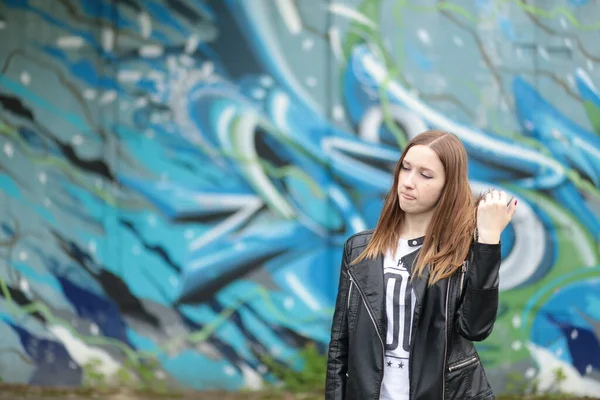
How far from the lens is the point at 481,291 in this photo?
7.84 feet

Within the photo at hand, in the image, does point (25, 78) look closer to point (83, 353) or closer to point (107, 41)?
point (107, 41)

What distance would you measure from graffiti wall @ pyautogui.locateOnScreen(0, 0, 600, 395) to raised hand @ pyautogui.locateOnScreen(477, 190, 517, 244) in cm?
321

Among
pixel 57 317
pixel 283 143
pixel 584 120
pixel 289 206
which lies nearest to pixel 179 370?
pixel 57 317

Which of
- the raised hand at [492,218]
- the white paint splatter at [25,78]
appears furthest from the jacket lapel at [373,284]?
the white paint splatter at [25,78]

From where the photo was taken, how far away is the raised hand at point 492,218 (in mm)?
2375

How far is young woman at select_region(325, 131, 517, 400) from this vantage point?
7.95ft

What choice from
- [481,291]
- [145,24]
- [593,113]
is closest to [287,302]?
[145,24]

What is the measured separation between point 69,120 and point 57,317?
56.6 inches

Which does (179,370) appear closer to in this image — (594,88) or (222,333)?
(222,333)

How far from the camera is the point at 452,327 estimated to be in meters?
2.50

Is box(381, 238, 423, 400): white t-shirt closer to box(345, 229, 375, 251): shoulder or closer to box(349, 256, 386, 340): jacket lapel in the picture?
box(349, 256, 386, 340): jacket lapel

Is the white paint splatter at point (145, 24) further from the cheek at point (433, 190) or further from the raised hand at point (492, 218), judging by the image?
the raised hand at point (492, 218)

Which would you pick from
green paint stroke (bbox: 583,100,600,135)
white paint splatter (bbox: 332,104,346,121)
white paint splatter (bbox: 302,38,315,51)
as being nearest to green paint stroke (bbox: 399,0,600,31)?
green paint stroke (bbox: 583,100,600,135)

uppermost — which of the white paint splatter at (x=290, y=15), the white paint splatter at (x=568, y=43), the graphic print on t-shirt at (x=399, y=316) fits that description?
the white paint splatter at (x=290, y=15)
